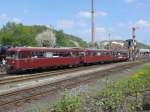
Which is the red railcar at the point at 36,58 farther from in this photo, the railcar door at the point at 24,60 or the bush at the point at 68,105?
the bush at the point at 68,105

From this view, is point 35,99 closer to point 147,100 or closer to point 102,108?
point 147,100

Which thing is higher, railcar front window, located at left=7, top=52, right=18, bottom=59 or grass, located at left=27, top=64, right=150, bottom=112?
railcar front window, located at left=7, top=52, right=18, bottom=59

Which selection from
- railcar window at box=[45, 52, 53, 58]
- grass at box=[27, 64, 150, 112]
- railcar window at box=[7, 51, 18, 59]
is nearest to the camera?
grass at box=[27, 64, 150, 112]

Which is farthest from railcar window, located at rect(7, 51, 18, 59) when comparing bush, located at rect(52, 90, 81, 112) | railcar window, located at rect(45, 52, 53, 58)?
bush, located at rect(52, 90, 81, 112)

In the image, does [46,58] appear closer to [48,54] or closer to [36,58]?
[48,54]

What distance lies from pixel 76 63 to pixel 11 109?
3700 centimetres

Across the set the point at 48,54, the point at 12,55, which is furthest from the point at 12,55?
the point at 48,54

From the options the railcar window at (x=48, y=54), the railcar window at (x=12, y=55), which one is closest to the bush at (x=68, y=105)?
the railcar window at (x=12, y=55)

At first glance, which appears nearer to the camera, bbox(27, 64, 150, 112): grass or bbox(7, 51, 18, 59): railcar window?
bbox(27, 64, 150, 112): grass

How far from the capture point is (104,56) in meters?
68.8

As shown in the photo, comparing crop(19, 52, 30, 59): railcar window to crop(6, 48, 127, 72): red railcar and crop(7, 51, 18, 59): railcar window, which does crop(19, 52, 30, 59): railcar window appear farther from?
crop(7, 51, 18, 59): railcar window

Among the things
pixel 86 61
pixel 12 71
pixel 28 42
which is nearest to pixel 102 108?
pixel 12 71

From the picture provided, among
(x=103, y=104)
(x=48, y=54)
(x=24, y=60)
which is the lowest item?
(x=103, y=104)

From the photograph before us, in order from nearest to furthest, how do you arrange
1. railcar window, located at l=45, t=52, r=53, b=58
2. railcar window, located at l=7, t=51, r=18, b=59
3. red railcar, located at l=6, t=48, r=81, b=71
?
red railcar, located at l=6, t=48, r=81, b=71, railcar window, located at l=7, t=51, r=18, b=59, railcar window, located at l=45, t=52, r=53, b=58
